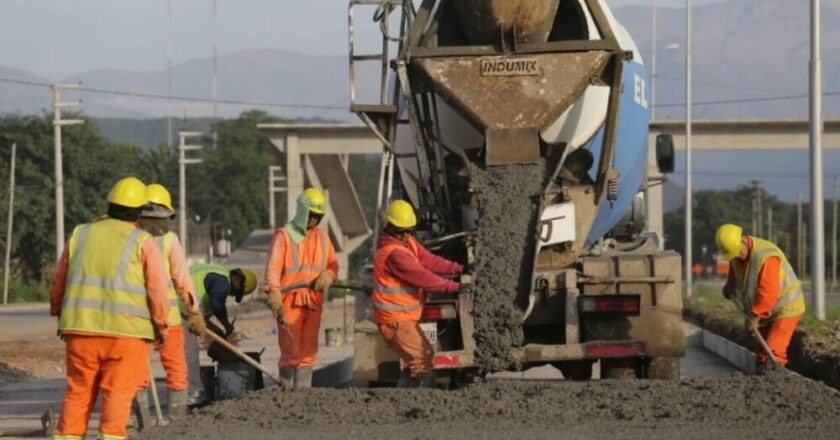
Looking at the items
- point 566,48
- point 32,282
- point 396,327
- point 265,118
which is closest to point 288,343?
point 396,327

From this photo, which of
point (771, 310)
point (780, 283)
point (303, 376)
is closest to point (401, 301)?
point (303, 376)

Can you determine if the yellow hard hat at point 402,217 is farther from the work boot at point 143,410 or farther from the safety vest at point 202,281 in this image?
the work boot at point 143,410

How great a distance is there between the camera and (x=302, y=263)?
12555 mm

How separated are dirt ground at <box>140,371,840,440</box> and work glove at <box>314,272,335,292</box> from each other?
1.60 metres

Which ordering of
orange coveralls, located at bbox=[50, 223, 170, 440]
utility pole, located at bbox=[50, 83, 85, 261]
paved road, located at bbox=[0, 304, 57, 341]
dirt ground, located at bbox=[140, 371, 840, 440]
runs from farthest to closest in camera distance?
utility pole, located at bbox=[50, 83, 85, 261], paved road, located at bbox=[0, 304, 57, 341], dirt ground, located at bbox=[140, 371, 840, 440], orange coveralls, located at bbox=[50, 223, 170, 440]

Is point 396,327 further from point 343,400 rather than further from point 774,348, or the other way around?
point 774,348

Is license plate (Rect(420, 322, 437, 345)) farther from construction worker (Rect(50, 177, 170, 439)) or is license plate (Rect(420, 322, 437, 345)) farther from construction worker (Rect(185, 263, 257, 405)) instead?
construction worker (Rect(50, 177, 170, 439))

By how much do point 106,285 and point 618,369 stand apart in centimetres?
505

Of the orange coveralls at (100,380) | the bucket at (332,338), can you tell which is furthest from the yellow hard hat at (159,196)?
the bucket at (332,338)

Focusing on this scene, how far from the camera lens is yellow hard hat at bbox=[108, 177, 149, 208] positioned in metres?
8.93

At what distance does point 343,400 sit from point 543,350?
2.10 metres

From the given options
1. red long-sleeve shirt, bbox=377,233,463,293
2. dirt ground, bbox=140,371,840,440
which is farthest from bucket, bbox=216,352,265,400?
dirt ground, bbox=140,371,840,440

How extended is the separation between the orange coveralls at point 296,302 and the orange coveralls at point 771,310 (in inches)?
127

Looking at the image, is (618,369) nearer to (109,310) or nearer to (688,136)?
(109,310)
